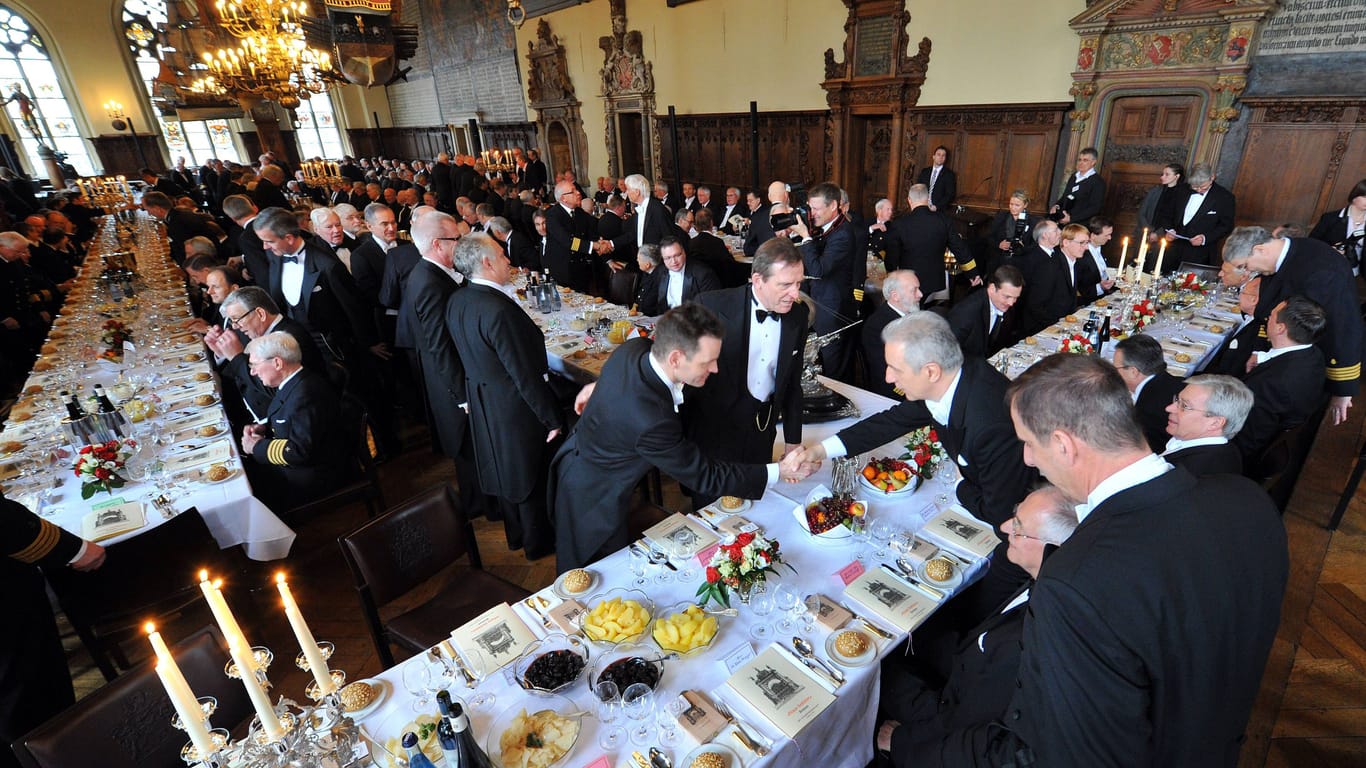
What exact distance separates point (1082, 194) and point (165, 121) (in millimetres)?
27065

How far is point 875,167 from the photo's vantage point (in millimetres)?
10805

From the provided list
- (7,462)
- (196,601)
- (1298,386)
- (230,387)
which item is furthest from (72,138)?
(1298,386)

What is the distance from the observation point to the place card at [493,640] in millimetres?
2027

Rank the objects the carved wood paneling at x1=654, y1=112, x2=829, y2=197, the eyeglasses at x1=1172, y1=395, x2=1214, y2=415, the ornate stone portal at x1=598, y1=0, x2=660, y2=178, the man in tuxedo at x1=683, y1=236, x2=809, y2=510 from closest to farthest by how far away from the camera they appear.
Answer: the eyeglasses at x1=1172, y1=395, x2=1214, y2=415
the man in tuxedo at x1=683, y1=236, x2=809, y2=510
the carved wood paneling at x1=654, y1=112, x2=829, y2=197
the ornate stone portal at x1=598, y1=0, x2=660, y2=178

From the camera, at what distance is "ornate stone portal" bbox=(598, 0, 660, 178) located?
45.9ft

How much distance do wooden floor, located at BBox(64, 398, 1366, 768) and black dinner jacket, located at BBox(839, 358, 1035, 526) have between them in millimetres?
1664

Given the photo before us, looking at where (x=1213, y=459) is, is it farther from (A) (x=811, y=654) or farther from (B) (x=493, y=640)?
(B) (x=493, y=640)

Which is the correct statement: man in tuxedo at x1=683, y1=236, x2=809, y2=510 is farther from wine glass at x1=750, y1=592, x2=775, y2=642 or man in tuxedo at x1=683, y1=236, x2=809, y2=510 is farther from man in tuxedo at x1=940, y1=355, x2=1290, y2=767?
man in tuxedo at x1=940, y1=355, x2=1290, y2=767

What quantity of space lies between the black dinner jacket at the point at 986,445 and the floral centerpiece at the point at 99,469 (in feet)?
13.3

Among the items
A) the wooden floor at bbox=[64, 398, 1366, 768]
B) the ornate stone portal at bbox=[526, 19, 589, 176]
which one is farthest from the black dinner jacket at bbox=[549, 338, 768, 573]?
the ornate stone portal at bbox=[526, 19, 589, 176]

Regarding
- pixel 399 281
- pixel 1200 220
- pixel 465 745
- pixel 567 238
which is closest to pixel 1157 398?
pixel 465 745

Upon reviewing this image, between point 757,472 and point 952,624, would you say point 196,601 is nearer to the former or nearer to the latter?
point 757,472

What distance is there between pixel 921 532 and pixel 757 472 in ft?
2.35

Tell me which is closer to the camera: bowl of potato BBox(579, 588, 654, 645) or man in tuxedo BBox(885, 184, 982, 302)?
bowl of potato BBox(579, 588, 654, 645)
